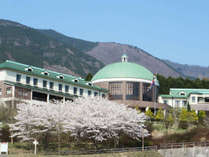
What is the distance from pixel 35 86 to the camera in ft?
292

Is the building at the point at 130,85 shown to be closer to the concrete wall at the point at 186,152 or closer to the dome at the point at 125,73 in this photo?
the dome at the point at 125,73

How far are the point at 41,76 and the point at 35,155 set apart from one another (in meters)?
37.8

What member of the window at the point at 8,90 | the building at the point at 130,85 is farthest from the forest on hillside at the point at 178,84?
the window at the point at 8,90

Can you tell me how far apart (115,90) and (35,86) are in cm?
2027

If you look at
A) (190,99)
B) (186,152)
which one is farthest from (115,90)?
(186,152)

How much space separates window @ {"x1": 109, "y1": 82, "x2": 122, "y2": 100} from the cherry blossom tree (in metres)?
32.3

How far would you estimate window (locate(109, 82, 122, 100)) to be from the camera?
10119cm

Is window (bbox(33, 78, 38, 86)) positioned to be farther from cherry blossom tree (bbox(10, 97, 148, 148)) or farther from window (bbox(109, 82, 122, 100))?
cherry blossom tree (bbox(10, 97, 148, 148))

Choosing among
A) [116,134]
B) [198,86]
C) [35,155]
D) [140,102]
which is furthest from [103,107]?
[198,86]

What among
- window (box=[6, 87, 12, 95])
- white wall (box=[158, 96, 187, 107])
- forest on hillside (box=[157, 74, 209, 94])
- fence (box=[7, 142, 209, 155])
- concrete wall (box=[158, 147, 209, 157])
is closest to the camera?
fence (box=[7, 142, 209, 155])

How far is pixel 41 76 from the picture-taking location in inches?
3568

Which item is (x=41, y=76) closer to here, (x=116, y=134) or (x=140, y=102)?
(x=140, y=102)

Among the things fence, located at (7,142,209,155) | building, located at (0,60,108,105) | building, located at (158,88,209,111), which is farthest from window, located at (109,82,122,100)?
fence, located at (7,142,209,155)

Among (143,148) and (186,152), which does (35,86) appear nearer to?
(143,148)
